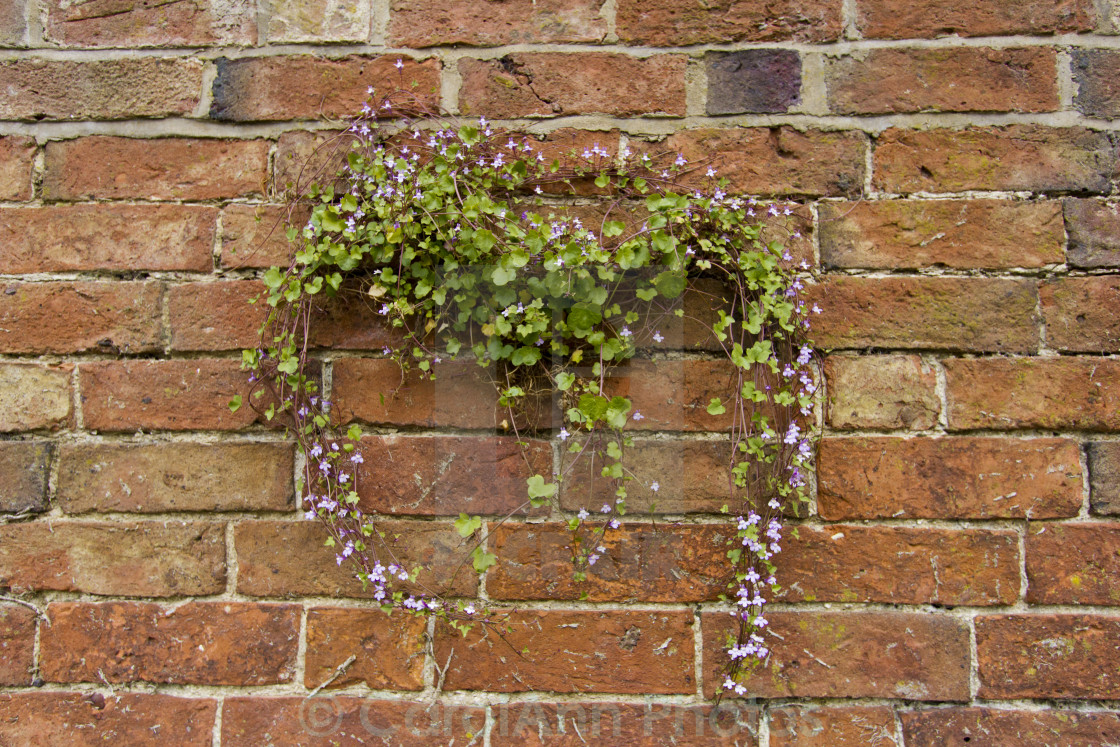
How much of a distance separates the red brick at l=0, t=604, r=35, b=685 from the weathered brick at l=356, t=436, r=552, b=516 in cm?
58

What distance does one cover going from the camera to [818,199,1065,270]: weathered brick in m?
1.11

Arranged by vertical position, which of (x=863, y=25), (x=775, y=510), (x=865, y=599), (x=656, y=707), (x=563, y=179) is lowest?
(x=656, y=707)

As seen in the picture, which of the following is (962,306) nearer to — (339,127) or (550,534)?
(550,534)

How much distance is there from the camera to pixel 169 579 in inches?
44.3

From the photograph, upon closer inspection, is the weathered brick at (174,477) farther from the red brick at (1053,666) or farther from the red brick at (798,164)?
the red brick at (1053,666)

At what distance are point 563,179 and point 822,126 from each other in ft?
1.41

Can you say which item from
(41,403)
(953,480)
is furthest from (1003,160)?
(41,403)

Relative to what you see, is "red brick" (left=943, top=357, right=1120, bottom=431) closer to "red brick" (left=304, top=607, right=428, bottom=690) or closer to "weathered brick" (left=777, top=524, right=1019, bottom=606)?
"weathered brick" (left=777, top=524, right=1019, bottom=606)

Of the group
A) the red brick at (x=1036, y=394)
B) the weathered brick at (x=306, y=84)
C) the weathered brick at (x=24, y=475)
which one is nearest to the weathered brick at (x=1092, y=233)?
the red brick at (x=1036, y=394)

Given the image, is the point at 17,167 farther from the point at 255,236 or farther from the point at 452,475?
the point at 452,475

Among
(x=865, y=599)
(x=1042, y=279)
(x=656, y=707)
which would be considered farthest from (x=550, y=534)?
(x=1042, y=279)

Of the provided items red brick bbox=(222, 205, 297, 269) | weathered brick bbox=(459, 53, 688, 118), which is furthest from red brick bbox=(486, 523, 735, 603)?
weathered brick bbox=(459, 53, 688, 118)

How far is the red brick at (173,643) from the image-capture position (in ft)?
3.65

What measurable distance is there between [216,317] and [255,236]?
0.15 meters
